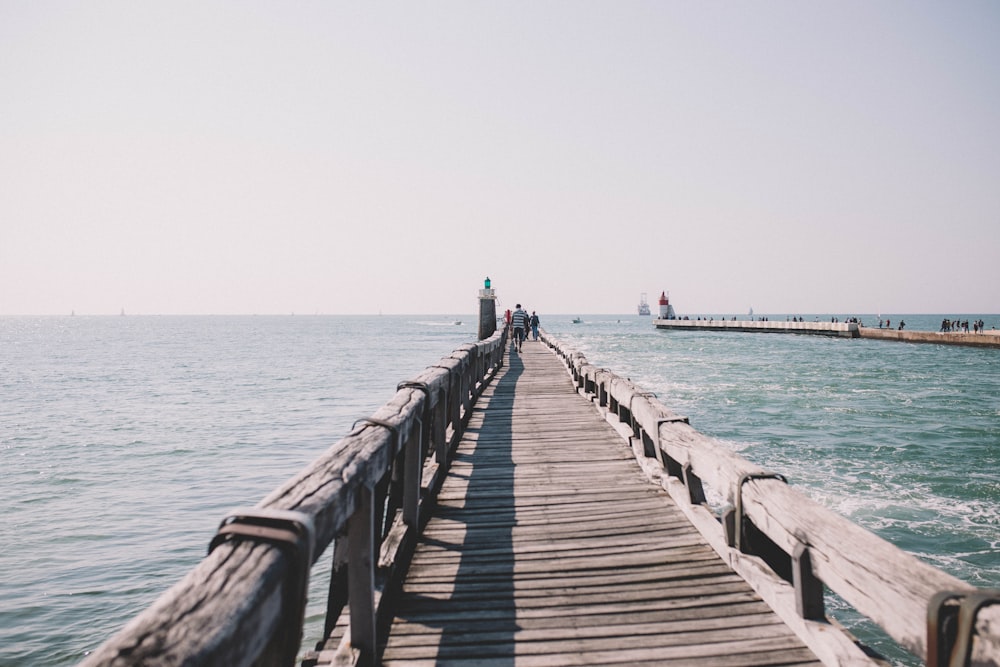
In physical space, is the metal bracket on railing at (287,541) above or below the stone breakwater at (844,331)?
above

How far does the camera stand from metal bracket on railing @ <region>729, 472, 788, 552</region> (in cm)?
349

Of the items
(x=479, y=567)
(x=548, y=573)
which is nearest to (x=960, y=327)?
(x=548, y=573)

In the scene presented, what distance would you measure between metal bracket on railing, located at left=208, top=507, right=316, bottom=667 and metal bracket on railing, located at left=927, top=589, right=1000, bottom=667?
1855 mm

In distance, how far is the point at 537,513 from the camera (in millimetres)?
5312

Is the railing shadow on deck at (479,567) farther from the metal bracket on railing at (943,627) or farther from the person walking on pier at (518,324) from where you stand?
the person walking on pier at (518,324)

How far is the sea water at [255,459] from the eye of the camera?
8258mm

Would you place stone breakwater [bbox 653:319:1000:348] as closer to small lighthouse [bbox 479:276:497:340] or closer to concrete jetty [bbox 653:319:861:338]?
concrete jetty [bbox 653:319:861:338]

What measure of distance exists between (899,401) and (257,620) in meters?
27.0

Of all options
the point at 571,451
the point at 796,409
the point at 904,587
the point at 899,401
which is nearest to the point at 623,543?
the point at 904,587

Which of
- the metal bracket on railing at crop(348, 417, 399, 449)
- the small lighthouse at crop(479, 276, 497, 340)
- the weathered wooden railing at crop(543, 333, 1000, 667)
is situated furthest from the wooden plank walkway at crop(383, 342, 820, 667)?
the small lighthouse at crop(479, 276, 497, 340)

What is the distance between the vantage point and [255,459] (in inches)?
613

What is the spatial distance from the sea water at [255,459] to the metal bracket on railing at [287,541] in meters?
5.63

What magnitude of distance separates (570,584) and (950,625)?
7.86ft

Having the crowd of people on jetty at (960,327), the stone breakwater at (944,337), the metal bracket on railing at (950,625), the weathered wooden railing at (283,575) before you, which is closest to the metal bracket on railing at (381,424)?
the weathered wooden railing at (283,575)
